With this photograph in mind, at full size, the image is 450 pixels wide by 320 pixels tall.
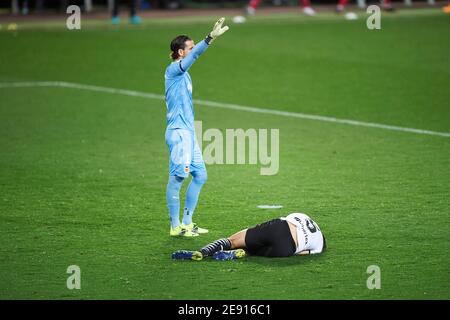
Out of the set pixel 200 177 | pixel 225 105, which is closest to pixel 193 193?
pixel 200 177

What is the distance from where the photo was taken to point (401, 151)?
47.6 feet

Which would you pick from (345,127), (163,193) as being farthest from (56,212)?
(345,127)

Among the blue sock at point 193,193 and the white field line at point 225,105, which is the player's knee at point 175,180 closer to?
the blue sock at point 193,193

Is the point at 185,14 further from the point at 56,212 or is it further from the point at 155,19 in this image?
the point at 56,212

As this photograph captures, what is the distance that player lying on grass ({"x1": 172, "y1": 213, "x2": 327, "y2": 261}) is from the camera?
9.42 m

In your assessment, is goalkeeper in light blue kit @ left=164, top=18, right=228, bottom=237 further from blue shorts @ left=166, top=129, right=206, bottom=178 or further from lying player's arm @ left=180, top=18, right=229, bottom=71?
lying player's arm @ left=180, top=18, right=229, bottom=71

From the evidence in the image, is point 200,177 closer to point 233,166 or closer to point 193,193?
point 193,193

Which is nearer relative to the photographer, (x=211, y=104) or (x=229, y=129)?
(x=229, y=129)

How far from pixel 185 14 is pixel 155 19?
54.7 inches

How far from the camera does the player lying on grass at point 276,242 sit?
9422mm

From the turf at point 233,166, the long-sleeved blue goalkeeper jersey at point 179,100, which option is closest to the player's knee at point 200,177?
the long-sleeved blue goalkeeper jersey at point 179,100

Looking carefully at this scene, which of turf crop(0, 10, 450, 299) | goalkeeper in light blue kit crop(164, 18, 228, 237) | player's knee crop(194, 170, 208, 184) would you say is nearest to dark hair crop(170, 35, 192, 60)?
goalkeeper in light blue kit crop(164, 18, 228, 237)

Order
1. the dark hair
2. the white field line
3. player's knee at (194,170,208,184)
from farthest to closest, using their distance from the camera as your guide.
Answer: the white field line < player's knee at (194,170,208,184) < the dark hair

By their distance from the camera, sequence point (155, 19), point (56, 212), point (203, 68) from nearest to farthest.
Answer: point (56, 212), point (203, 68), point (155, 19)
